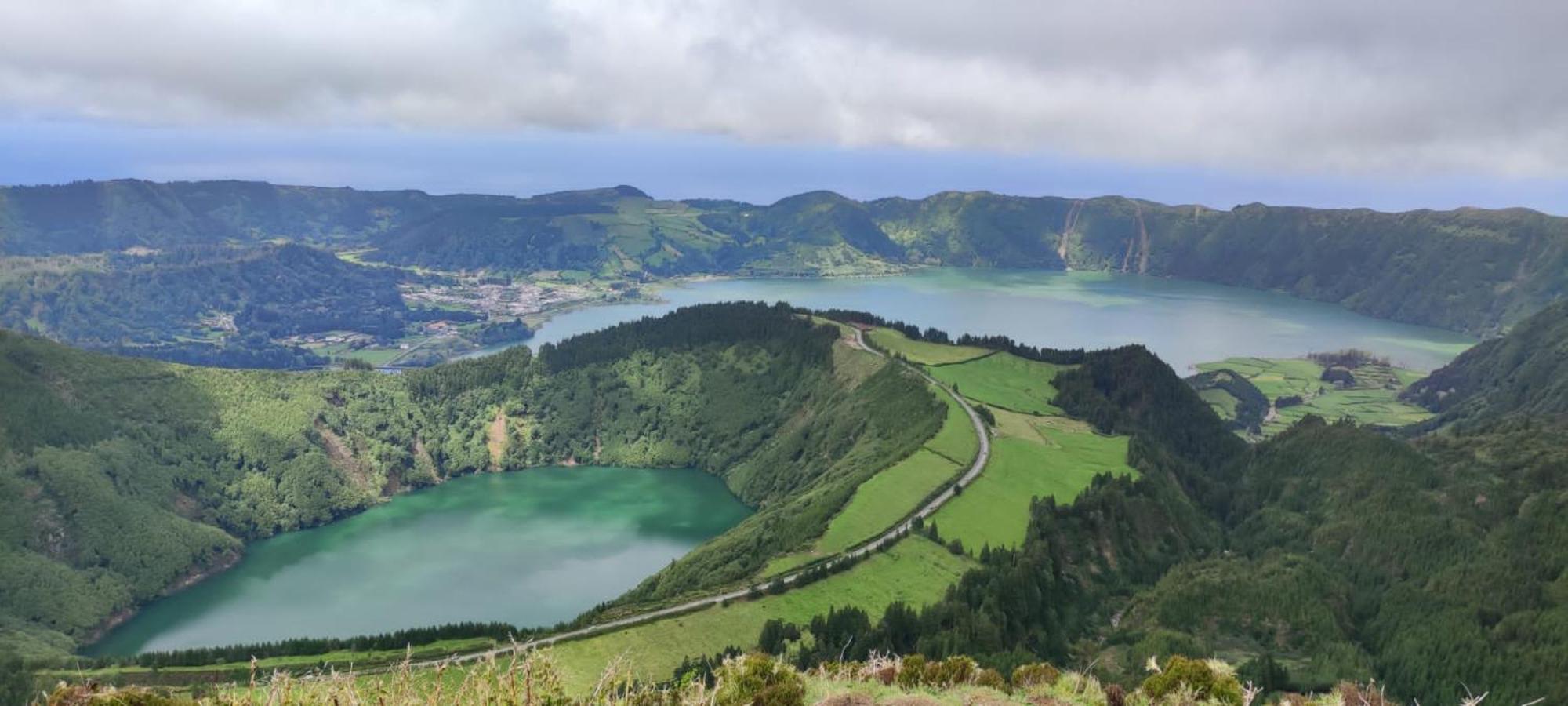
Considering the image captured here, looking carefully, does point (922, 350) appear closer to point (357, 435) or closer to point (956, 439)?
point (956, 439)

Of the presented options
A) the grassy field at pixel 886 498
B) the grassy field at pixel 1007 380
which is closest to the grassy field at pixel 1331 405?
the grassy field at pixel 1007 380

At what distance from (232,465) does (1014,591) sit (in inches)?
4364

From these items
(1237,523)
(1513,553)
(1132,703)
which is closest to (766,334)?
(1237,523)

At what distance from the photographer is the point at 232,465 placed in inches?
4862

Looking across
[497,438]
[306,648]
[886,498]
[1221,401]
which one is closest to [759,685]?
[306,648]

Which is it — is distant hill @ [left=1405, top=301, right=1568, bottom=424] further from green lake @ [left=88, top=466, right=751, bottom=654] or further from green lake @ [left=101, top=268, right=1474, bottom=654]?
green lake @ [left=88, top=466, right=751, bottom=654]

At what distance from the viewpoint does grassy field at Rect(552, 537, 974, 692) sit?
2483 inches

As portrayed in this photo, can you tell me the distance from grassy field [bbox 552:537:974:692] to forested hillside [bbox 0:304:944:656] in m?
12.7

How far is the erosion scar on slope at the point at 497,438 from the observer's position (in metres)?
148

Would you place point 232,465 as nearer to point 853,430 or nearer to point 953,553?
point 853,430

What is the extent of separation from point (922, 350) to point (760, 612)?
3413 inches

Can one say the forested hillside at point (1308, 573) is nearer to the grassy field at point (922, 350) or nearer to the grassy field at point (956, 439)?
the grassy field at point (956, 439)

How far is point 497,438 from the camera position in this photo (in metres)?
152

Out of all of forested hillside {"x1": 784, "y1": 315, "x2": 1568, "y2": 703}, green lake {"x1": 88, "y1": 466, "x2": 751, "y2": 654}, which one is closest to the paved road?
forested hillside {"x1": 784, "y1": 315, "x2": 1568, "y2": 703}
